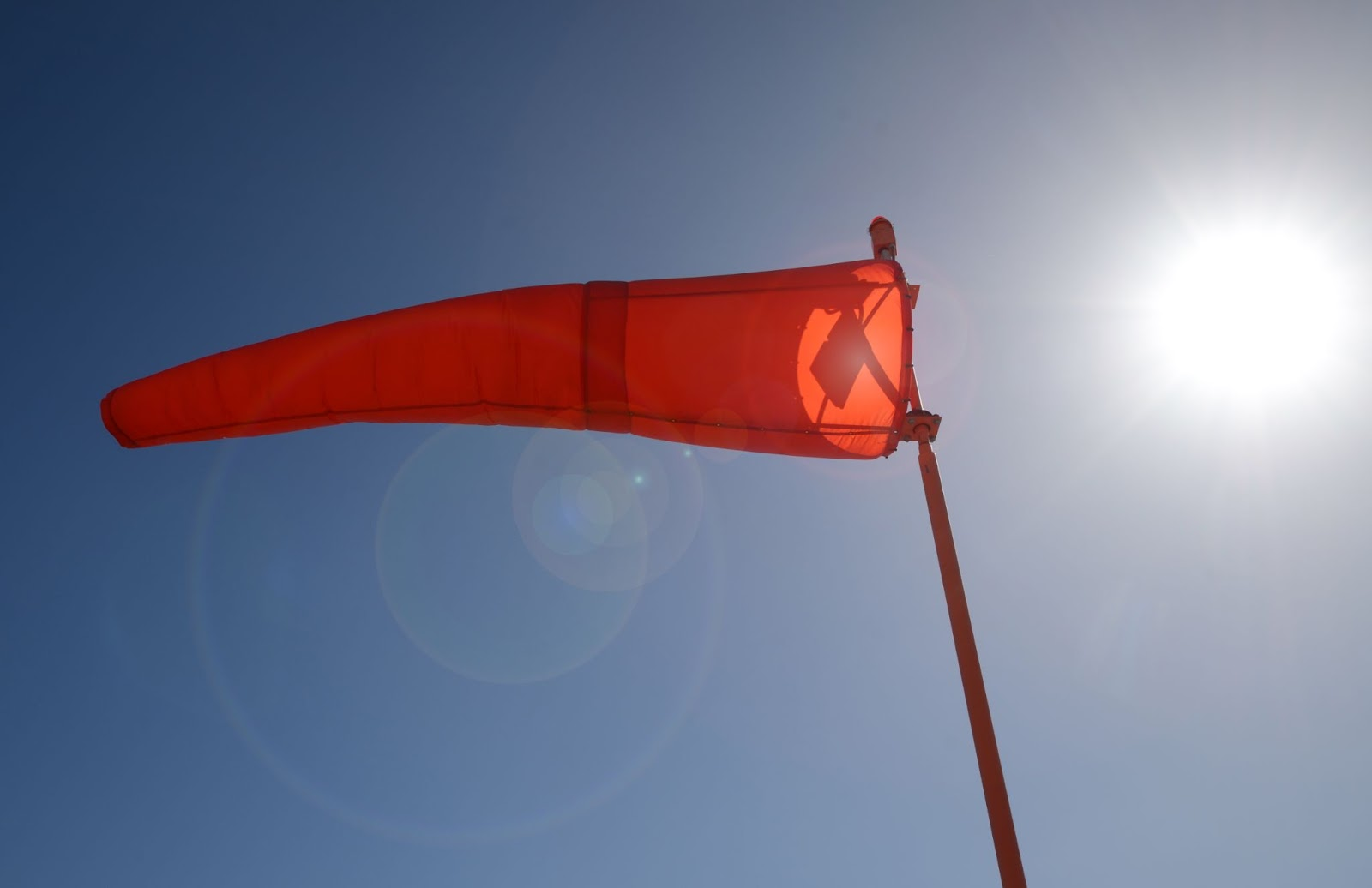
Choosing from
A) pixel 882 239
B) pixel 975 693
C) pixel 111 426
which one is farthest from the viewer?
pixel 111 426

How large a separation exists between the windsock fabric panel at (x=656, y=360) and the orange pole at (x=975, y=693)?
1.08 metres

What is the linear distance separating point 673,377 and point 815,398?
79cm

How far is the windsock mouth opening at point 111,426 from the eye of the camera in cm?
524

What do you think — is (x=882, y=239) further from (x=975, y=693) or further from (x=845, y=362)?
→ (x=975, y=693)

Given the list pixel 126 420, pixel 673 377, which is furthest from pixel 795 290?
pixel 126 420

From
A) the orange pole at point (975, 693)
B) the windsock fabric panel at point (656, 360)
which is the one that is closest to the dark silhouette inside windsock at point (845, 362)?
the windsock fabric panel at point (656, 360)

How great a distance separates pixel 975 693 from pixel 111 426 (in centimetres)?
536

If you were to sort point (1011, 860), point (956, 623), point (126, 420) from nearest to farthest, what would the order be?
point (1011, 860), point (956, 623), point (126, 420)

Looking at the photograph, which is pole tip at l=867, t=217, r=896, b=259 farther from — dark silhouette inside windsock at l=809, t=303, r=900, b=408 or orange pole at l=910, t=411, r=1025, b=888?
orange pole at l=910, t=411, r=1025, b=888

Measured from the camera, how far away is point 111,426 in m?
5.29

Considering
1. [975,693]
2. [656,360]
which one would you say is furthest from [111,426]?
[975,693]

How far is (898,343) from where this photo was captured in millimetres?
4383

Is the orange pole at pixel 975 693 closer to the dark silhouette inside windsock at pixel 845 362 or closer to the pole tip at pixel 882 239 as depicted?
the dark silhouette inside windsock at pixel 845 362

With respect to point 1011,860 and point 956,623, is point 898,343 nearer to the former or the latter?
point 956,623
